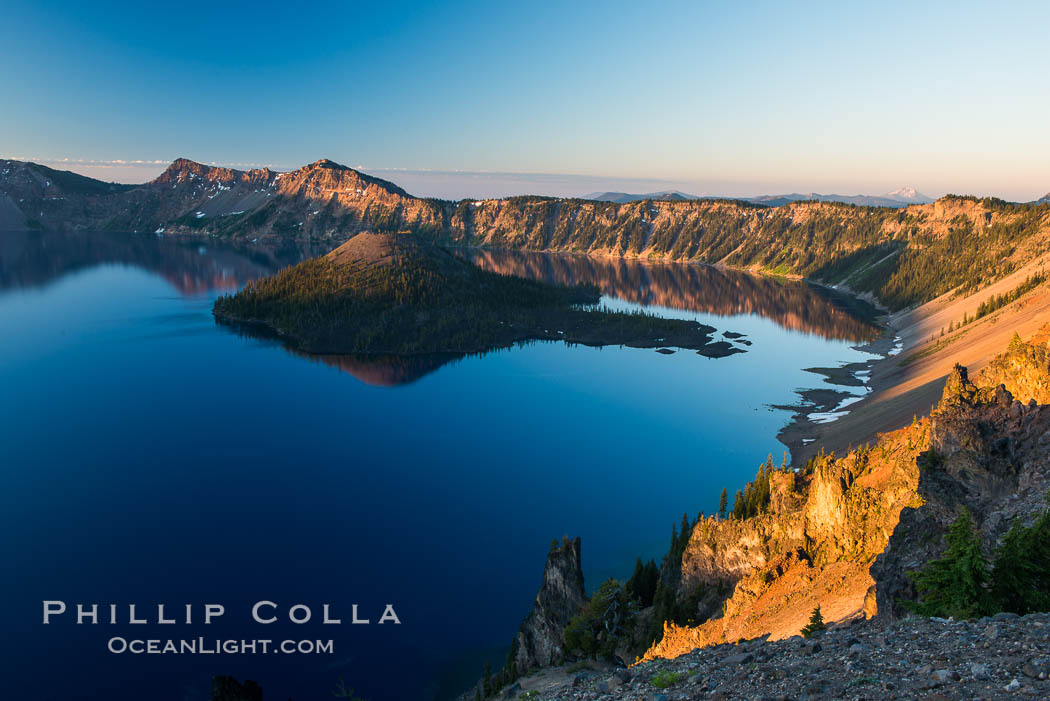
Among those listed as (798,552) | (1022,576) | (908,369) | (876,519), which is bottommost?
(798,552)

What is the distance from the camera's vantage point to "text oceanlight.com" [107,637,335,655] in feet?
155

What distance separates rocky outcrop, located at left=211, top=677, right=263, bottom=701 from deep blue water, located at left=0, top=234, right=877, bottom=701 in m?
1.73

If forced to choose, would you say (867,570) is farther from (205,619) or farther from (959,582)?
(205,619)

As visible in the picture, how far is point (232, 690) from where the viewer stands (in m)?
41.6

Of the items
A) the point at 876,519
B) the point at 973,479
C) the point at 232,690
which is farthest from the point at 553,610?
the point at 973,479

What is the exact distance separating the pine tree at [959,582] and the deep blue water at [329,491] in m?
37.7

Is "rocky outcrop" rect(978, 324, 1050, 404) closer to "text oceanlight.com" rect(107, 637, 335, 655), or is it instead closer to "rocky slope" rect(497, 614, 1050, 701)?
"rocky slope" rect(497, 614, 1050, 701)

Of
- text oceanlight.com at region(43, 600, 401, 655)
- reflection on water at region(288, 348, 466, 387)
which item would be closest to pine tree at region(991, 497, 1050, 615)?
text oceanlight.com at region(43, 600, 401, 655)

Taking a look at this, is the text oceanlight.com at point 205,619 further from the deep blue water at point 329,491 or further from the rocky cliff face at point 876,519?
the rocky cliff face at point 876,519

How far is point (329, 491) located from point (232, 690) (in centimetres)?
3567

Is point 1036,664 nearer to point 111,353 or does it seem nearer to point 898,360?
point 898,360

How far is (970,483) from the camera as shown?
3397 cm

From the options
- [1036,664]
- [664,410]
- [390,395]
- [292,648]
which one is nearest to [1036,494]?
[1036,664]

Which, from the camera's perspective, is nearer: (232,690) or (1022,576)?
(1022,576)
